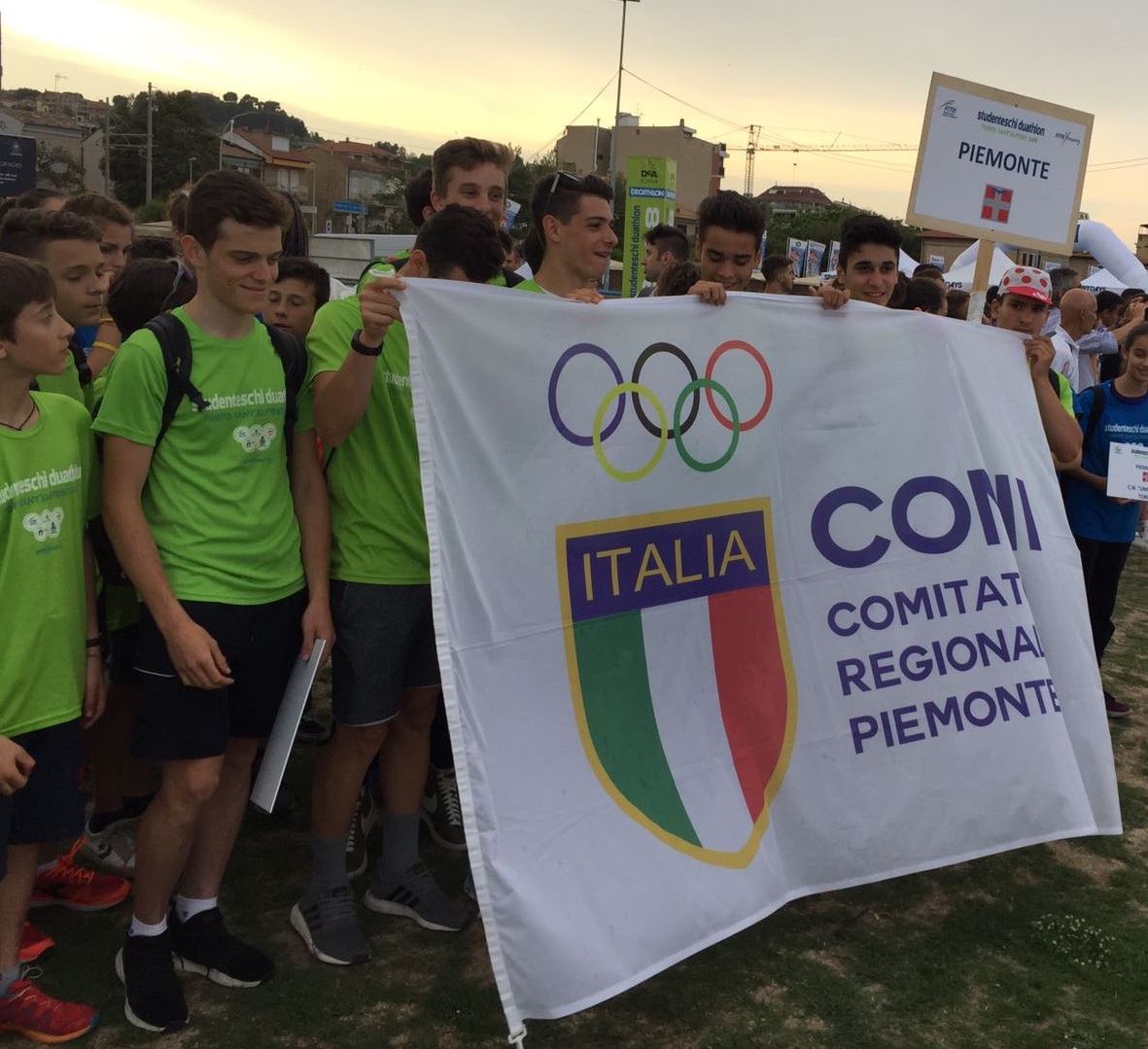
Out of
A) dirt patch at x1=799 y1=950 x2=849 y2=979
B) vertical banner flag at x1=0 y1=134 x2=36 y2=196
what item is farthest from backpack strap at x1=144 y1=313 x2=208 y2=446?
vertical banner flag at x1=0 y1=134 x2=36 y2=196

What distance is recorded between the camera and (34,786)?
2408 mm

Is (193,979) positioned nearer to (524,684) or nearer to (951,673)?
(524,684)

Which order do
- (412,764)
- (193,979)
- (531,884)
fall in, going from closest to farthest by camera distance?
(531,884), (193,979), (412,764)

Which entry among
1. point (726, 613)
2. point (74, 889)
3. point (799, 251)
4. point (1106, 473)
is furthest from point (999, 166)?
point (799, 251)

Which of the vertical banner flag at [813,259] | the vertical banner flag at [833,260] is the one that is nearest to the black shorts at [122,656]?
the vertical banner flag at [833,260]

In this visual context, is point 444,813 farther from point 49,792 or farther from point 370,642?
point 49,792

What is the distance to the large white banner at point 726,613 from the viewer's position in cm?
245

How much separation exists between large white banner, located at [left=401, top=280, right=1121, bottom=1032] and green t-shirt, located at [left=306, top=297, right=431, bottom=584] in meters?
0.25

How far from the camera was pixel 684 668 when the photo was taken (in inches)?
110

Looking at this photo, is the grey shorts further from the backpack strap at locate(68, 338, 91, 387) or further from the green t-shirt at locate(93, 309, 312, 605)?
the backpack strap at locate(68, 338, 91, 387)

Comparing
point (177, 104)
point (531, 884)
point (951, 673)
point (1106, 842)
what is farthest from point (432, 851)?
point (177, 104)

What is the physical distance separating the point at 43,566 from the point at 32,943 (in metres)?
1.15

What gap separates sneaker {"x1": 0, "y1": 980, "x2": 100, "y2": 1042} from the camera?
245cm

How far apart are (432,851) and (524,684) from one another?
132cm
